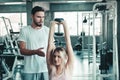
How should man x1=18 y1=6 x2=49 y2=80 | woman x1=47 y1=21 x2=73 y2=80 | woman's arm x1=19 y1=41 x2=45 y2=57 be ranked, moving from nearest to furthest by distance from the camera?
1. woman x1=47 y1=21 x2=73 y2=80
2. woman's arm x1=19 y1=41 x2=45 y2=57
3. man x1=18 y1=6 x2=49 y2=80

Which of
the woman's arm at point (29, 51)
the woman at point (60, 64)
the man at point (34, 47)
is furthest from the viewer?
the man at point (34, 47)

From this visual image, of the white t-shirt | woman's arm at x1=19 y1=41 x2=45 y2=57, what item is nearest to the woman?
woman's arm at x1=19 y1=41 x2=45 y2=57

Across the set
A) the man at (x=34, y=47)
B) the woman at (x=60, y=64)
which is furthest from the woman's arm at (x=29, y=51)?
the woman at (x=60, y=64)

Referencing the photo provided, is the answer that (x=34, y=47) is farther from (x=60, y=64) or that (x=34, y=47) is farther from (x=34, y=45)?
(x=60, y=64)

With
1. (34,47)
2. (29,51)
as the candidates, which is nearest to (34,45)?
(34,47)

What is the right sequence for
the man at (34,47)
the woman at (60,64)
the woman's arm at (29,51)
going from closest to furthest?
the woman at (60,64), the woman's arm at (29,51), the man at (34,47)

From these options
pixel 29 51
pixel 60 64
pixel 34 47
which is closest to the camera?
pixel 60 64

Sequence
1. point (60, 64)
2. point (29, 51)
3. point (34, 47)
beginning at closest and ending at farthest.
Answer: point (60, 64) → point (29, 51) → point (34, 47)

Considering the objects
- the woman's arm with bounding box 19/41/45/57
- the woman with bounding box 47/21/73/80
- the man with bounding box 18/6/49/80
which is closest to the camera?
the woman with bounding box 47/21/73/80

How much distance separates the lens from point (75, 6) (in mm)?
14344

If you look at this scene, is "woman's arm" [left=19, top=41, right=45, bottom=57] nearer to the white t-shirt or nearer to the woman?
the white t-shirt

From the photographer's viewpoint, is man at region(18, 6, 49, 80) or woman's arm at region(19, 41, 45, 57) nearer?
woman's arm at region(19, 41, 45, 57)

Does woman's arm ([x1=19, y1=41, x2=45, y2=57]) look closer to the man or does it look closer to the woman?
the man

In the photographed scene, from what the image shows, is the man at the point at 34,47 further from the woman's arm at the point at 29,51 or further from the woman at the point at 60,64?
the woman at the point at 60,64
